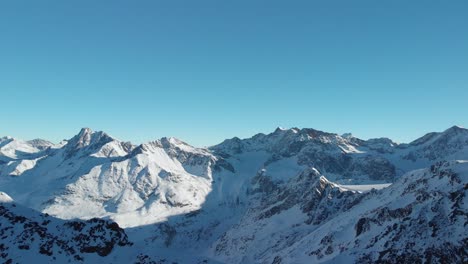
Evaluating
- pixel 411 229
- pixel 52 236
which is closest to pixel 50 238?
pixel 52 236

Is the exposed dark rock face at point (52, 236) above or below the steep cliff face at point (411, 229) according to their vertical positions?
above

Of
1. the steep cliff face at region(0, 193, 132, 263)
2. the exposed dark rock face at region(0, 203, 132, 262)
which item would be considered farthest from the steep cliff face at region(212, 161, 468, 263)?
the exposed dark rock face at region(0, 203, 132, 262)

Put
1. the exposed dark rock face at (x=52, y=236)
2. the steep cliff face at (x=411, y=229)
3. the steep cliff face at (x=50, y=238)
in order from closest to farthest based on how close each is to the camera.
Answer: the steep cliff face at (x=50, y=238)
the exposed dark rock face at (x=52, y=236)
the steep cliff face at (x=411, y=229)

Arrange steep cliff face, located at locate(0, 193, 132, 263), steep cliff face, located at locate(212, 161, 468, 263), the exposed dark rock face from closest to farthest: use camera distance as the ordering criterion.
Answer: steep cliff face, located at locate(0, 193, 132, 263)
the exposed dark rock face
steep cliff face, located at locate(212, 161, 468, 263)

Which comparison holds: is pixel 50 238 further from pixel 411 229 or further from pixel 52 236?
pixel 411 229

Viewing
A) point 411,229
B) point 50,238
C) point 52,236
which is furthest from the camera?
point 411,229

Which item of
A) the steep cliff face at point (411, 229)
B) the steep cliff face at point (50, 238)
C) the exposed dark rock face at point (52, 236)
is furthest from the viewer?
the steep cliff face at point (411, 229)

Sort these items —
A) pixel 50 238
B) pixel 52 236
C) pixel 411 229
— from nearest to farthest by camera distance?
pixel 50 238 < pixel 52 236 < pixel 411 229

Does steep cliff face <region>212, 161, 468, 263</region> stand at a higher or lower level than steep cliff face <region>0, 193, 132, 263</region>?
lower

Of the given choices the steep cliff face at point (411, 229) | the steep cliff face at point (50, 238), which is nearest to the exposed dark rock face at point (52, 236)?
the steep cliff face at point (50, 238)

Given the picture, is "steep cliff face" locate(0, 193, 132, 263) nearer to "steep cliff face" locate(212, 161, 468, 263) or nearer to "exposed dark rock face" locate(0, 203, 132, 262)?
"exposed dark rock face" locate(0, 203, 132, 262)

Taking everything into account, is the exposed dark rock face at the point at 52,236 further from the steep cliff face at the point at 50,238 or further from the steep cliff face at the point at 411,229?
the steep cliff face at the point at 411,229

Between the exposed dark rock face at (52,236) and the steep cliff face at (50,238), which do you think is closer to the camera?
the steep cliff face at (50,238)
